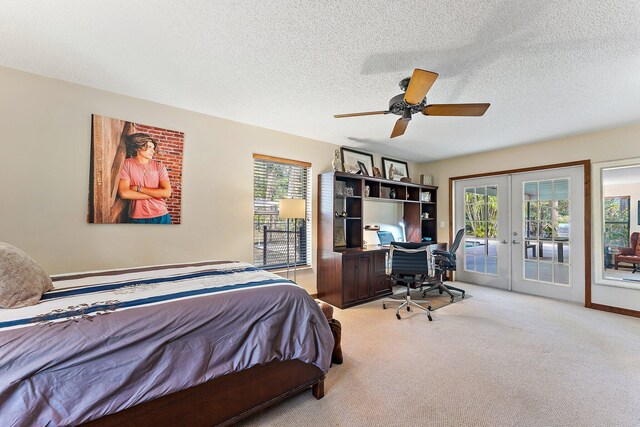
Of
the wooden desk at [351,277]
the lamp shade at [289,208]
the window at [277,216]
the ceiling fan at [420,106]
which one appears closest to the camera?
the ceiling fan at [420,106]

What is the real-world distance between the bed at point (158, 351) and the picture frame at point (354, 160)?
2.92 meters

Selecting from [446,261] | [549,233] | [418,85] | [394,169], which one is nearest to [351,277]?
[446,261]

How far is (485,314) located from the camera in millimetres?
3465

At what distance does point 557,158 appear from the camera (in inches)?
163

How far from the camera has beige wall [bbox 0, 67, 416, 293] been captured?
2311 millimetres

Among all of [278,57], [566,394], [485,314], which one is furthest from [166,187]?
[485,314]

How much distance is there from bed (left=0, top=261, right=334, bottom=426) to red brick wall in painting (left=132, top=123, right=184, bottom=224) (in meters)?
1.16

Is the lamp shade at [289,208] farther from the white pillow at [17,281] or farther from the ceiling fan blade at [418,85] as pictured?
the white pillow at [17,281]

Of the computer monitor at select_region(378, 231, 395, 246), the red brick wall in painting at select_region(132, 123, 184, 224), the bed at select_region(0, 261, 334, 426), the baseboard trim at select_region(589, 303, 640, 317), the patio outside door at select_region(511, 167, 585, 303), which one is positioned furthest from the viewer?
the computer monitor at select_region(378, 231, 395, 246)

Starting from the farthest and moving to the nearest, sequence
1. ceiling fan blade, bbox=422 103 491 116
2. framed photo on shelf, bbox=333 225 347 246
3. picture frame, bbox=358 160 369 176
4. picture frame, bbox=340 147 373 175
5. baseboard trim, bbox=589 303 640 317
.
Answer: picture frame, bbox=358 160 369 176
picture frame, bbox=340 147 373 175
framed photo on shelf, bbox=333 225 347 246
baseboard trim, bbox=589 303 640 317
ceiling fan blade, bbox=422 103 491 116

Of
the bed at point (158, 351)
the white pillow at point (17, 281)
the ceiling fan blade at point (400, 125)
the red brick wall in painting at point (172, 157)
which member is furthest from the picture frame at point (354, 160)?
A: the white pillow at point (17, 281)

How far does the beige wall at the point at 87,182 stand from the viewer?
2.31m

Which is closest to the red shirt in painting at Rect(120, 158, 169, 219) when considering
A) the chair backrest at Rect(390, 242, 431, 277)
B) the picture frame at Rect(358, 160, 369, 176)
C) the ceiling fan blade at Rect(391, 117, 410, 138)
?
the ceiling fan blade at Rect(391, 117, 410, 138)

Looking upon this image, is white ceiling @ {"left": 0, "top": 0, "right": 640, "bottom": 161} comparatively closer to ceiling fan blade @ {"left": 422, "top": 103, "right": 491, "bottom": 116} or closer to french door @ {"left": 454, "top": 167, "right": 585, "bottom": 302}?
ceiling fan blade @ {"left": 422, "top": 103, "right": 491, "bottom": 116}
